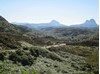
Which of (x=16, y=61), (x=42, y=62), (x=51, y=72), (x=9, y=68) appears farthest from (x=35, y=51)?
(x=9, y=68)

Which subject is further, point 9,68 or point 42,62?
point 42,62

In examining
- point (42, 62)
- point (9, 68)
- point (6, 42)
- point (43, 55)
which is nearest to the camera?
point (9, 68)

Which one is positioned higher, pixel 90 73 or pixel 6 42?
pixel 6 42

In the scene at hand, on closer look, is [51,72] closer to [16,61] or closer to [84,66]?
[16,61]

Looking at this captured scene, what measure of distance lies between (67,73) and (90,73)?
3165mm

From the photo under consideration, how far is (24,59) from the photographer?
24.9 metres

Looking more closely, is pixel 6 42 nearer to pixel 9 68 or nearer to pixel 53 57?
pixel 53 57

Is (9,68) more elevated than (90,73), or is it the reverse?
(9,68)

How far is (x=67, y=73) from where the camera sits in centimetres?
2464

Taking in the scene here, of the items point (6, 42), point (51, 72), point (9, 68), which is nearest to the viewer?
point (9, 68)

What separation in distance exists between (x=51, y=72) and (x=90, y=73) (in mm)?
5929

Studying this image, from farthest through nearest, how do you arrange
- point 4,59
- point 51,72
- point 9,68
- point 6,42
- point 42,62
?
point 6,42 → point 42,62 → point 4,59 → point 51,72 → point 9,68

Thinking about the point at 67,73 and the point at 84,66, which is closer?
the point at 67,73

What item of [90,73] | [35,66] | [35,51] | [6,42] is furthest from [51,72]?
[6,42]
